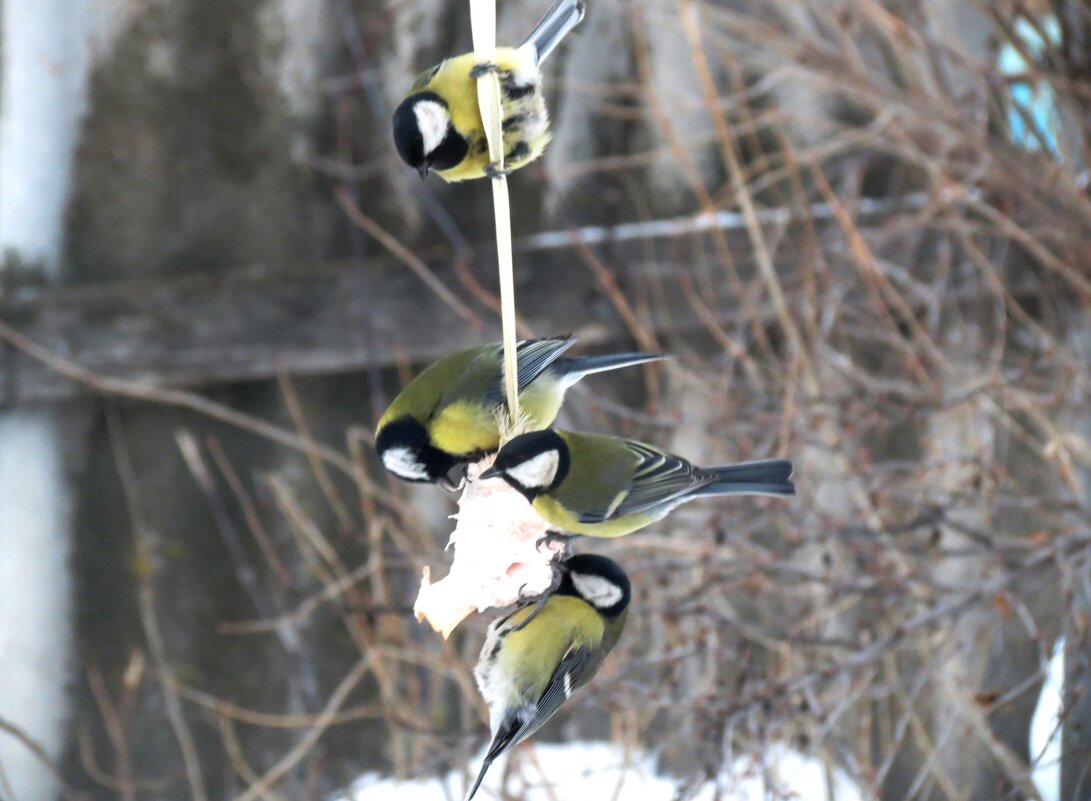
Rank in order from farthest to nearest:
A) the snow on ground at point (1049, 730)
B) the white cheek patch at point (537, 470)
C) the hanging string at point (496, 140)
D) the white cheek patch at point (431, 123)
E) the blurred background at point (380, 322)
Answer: the blurred background at point (380, 322), the snow on ground at point (1049, 730), the white cheek patch at point (431, 123), the white cheek patch at point (537, 470), the hanging string at point (496, 140)

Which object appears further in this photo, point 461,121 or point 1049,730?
point 1049,730

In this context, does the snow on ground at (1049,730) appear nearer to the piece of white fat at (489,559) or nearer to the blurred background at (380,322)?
the blurred background at (380,322)

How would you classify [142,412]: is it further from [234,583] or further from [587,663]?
[587,663]

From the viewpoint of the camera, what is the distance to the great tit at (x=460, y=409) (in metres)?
0.78

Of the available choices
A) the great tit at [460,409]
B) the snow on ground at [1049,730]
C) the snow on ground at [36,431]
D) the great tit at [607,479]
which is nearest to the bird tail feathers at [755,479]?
the great tit at [607,479]

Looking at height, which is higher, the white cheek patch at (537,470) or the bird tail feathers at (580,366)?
the bird tail feathers at (580,366)

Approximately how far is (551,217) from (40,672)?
1235 millimetres

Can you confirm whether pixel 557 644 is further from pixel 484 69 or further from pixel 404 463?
pixel 484 69

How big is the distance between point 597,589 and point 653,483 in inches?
5.5

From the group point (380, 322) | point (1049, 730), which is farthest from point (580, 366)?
point (380, 322)

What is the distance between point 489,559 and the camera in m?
0.62

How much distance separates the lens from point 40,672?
2.03m

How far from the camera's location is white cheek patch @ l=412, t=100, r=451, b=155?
2.33 feet

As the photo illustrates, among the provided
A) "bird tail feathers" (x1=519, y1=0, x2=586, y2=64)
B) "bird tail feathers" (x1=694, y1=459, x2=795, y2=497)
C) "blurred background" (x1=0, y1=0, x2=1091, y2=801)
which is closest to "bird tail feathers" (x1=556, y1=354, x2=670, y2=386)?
"bird tail feathers" (x1=694, y1=459, x2=795, y2=497)
